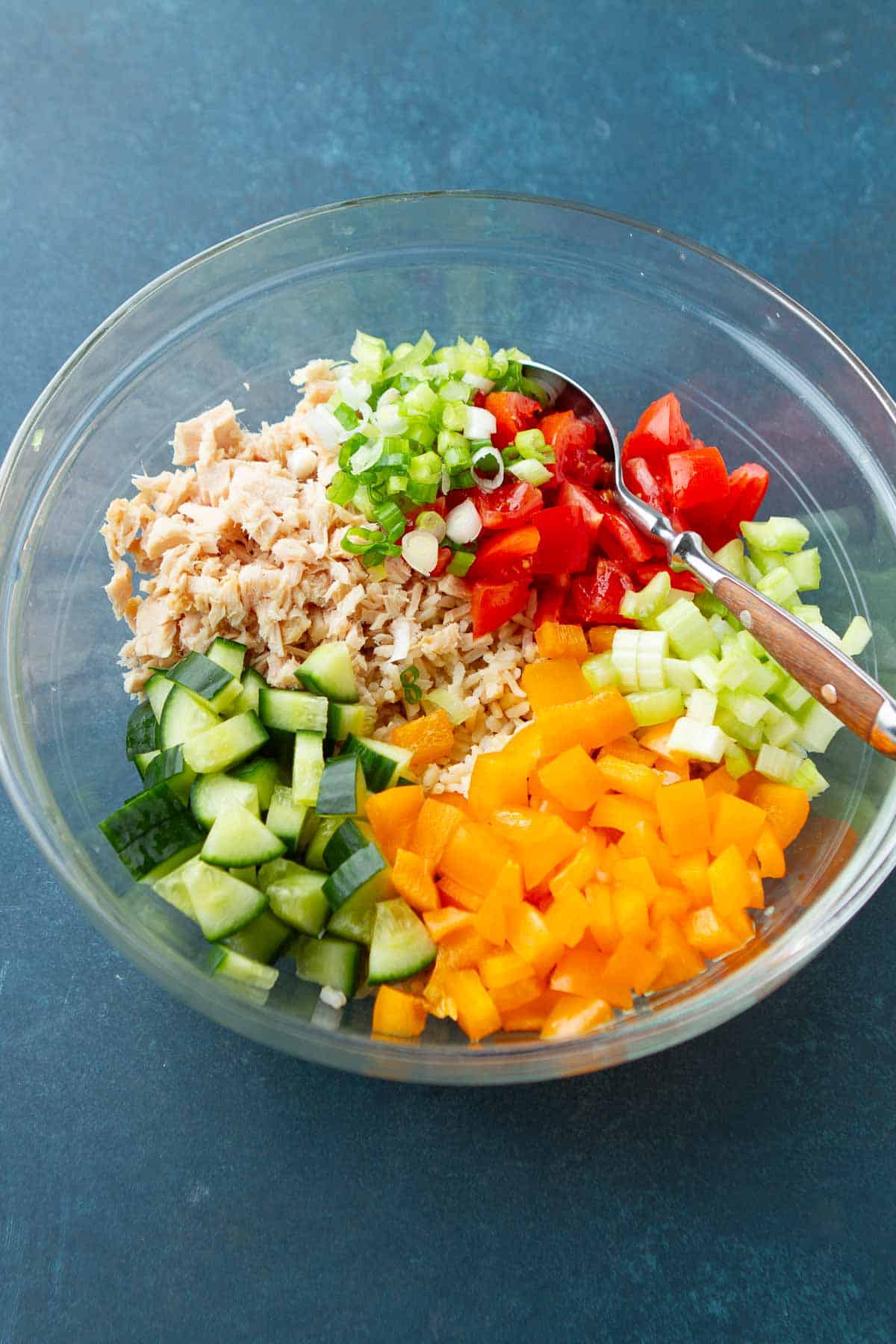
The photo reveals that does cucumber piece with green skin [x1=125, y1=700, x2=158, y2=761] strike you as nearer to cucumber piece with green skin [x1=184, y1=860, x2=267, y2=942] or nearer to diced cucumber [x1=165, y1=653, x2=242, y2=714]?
diced cucumber [x1=165, y1=653, x2=242, y2=714]

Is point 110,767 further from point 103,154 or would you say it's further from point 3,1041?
point 103,154

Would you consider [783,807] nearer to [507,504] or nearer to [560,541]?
[560,541]

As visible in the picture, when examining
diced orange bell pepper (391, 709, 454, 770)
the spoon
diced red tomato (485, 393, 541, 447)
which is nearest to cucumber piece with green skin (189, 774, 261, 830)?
diced orange bell pepper (391, 709, 454, 770)

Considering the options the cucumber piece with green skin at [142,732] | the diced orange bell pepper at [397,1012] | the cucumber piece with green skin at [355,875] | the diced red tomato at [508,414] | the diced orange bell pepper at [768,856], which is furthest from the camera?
the diced red tomato at [508,414]

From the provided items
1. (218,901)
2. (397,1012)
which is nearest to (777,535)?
(397,1012)


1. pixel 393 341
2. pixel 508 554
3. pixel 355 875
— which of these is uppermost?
pixel 393 341

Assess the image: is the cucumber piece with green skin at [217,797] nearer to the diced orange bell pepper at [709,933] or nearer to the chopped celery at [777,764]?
the diced orange bell pepper at [709,933]

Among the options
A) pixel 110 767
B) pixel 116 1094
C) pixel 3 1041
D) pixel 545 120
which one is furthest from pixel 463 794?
pixel 545 120

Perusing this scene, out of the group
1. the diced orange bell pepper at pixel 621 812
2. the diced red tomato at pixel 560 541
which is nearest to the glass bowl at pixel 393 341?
the diced orange bell pepper at pixel 621 812
